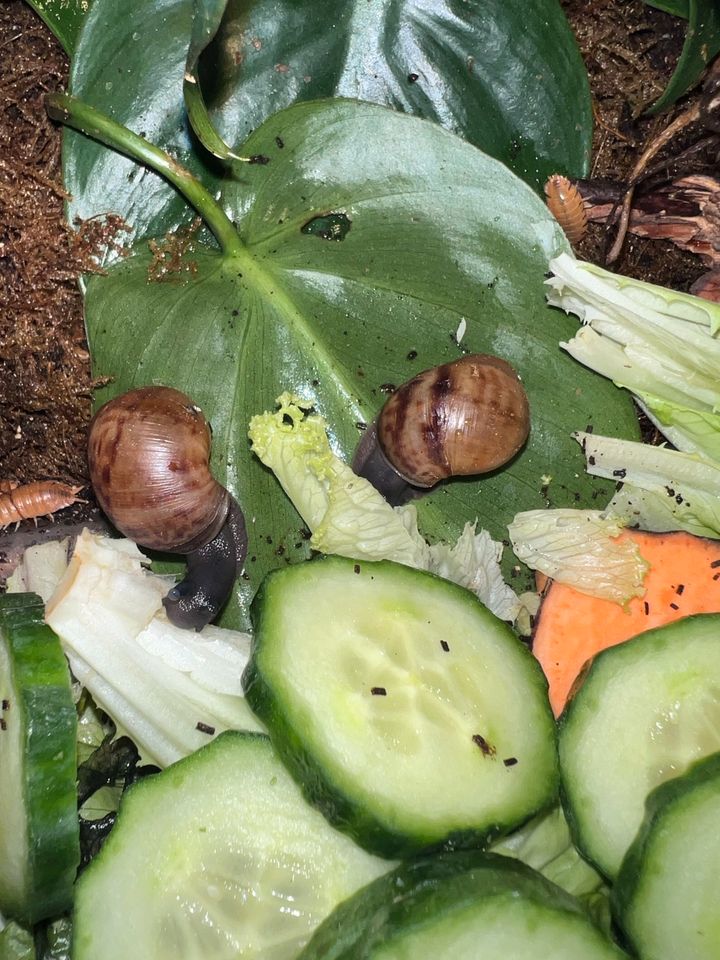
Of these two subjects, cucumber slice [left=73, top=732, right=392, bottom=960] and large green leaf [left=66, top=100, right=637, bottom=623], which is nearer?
cucumber slice [left=73, top=732, right=392, bottom=960]

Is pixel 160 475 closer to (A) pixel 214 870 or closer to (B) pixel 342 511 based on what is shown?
(B) pixel 342 511

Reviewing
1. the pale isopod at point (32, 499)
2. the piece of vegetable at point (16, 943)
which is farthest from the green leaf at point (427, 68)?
the piece of vegetable at point (16, 943)

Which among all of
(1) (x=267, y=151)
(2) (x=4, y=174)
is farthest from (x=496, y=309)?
(2) (x=4, y=174)

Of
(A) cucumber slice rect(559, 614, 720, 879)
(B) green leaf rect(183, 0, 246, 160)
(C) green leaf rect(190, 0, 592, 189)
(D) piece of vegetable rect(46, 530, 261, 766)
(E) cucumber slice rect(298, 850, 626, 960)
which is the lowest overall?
(A) cucumber slice rect(559, 614, 720, 879)

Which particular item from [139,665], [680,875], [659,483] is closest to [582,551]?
[659,483]

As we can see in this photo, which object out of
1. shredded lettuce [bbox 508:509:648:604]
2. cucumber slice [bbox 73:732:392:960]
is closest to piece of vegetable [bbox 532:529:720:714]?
shredded lettuce [bbox 508:509:648:604]

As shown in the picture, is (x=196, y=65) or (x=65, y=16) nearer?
(x=196, y=65)

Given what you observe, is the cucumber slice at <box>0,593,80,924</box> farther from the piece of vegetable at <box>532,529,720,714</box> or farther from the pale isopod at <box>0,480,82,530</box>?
the piece of vegetable at <box>532,529,720,714</box>
